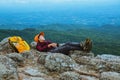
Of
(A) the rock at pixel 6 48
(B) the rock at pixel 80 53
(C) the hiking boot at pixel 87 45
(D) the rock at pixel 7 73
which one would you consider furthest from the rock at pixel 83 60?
(A) the rock at pixel 6 48

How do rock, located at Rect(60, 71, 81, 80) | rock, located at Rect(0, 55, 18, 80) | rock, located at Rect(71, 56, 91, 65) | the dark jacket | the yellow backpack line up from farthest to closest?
the dark jacket, the yellow backpack, rock, located at Rect(71, 56, 91, 65), rock, located at Rect(60, 71, 81, 80), rock, located at Rect(0, 55, 18, 80)

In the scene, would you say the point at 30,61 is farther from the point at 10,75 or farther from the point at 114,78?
the point at 114,78

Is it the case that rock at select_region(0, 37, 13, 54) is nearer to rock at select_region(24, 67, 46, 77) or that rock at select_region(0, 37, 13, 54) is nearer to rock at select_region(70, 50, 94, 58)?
rock at select_region(70, 50, 94, 58)

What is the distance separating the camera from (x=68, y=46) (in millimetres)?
16969

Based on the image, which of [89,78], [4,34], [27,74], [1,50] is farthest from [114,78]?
[4,34]

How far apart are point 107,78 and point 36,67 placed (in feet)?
12.1

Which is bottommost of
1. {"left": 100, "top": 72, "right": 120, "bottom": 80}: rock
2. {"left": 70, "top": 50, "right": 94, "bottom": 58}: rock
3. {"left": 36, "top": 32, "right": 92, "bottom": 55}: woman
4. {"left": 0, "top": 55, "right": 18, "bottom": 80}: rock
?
{"left": 100, "top": 72, "right": 120, "bottom": 80}: rock

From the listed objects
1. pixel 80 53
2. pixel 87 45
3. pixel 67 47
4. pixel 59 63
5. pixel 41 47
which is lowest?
pixel 59 63

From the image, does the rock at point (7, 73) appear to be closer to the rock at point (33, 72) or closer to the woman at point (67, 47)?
the rock at point (33, 72)

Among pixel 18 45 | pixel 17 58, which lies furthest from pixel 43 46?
pixel 17 58

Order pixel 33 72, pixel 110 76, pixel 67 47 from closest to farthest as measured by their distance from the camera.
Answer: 1. pixel 110 76
2. pixel 33 72
3. pixel 67 47

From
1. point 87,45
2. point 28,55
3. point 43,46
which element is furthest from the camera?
point 43,46

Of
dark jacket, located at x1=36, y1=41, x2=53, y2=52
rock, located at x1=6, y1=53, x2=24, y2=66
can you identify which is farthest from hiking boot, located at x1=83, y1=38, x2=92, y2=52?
rock, located at x1=6, y1=53, x2=24, y2=66

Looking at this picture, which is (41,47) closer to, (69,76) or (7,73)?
(69,76)
